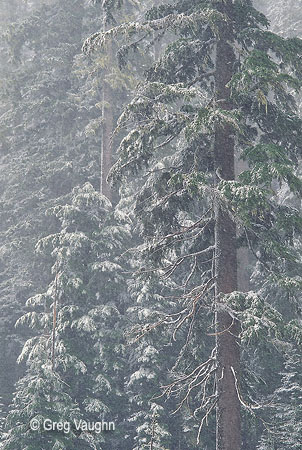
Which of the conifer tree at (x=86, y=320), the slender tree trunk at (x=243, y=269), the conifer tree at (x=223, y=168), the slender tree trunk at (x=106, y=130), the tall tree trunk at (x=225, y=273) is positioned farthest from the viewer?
the slender tree trunk at (x=106, y=130)

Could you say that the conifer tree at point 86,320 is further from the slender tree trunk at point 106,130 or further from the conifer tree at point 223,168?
the conifer tree at point 223,168

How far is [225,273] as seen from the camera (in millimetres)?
10414

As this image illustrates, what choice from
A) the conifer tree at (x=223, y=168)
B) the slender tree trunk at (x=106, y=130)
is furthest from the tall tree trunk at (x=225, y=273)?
the slender tree trunk at (x=106, y=130)

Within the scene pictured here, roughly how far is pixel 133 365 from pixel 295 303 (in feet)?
28.0

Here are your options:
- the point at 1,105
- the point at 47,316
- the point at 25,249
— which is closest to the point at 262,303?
the point at 47,316

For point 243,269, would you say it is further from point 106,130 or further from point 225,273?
point 106,130

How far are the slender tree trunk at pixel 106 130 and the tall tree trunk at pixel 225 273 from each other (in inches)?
426

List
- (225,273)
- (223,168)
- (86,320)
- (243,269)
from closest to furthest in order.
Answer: (225,273)
(223,168)
(86,320)
(243,269)

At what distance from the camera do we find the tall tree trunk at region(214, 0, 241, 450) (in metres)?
9.76

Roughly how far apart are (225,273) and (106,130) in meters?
14.8

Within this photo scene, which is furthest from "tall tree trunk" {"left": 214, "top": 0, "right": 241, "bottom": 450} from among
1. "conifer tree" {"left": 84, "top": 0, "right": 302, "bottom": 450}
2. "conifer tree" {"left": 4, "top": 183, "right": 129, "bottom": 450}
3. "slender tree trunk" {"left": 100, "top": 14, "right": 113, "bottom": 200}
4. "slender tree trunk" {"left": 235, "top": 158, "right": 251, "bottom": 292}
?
"slender tree trunk" {"left": 100, "top": 14, "right": 113, "bottom": 200}

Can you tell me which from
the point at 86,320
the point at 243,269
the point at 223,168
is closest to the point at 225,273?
the point at 223,168

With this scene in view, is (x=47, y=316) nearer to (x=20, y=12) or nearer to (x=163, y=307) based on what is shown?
(x=163, y=307)

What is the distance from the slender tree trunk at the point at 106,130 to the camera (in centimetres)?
2226
